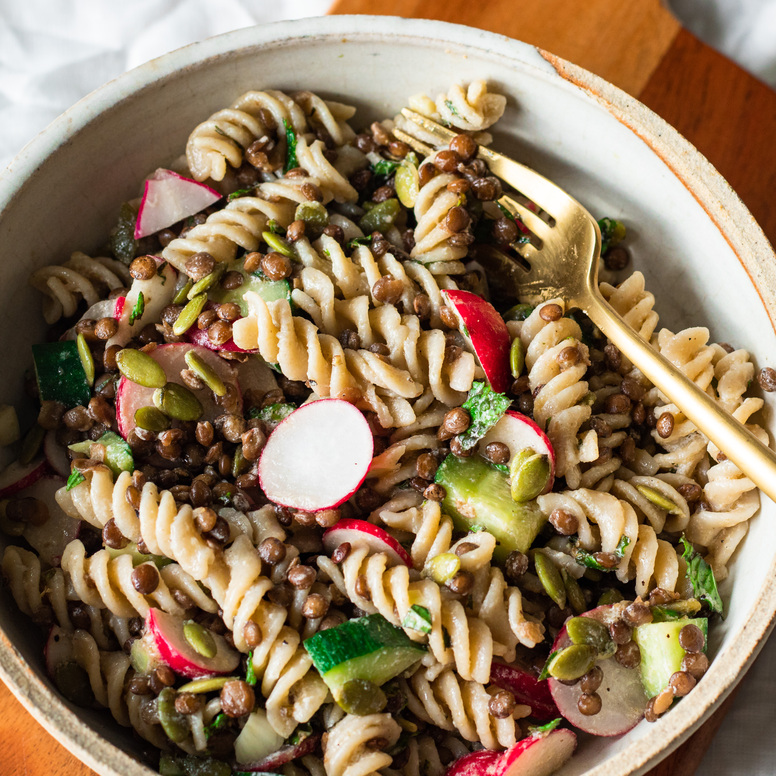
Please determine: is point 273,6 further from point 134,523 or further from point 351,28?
point 134,523

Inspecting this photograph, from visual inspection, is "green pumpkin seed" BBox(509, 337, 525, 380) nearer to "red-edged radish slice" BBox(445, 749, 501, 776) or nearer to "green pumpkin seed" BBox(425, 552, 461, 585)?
"green pumpkin seed" BBox(425, 552, 461, 585)

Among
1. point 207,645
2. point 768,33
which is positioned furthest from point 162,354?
point 768,33

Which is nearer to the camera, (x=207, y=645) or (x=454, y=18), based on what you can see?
(x=207, y=645)

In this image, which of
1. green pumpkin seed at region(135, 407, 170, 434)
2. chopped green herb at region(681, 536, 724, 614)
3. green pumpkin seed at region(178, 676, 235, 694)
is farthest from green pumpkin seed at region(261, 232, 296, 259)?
chopped green herb at region(681, 536, 724, 614)

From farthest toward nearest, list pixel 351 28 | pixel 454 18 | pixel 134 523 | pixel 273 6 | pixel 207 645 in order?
pixel 273 6
pixel 454 18
pixel 351 28
pixel 134 523
pixel 207 645

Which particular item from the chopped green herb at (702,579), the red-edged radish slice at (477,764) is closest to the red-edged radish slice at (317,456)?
the red-edged radish slice at (477,764)

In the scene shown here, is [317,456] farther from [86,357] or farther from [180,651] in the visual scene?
[86,357]
